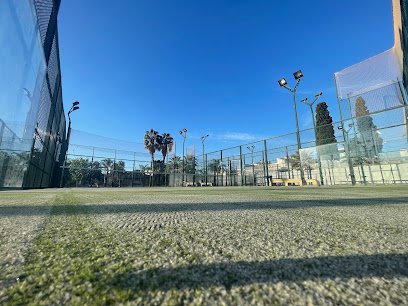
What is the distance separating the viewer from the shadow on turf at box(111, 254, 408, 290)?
1.59ft

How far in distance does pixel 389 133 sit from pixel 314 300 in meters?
13.2

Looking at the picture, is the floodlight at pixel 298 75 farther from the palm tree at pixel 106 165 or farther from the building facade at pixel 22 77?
the palm tree at pixel 106 165

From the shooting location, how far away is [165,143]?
99.1 ft

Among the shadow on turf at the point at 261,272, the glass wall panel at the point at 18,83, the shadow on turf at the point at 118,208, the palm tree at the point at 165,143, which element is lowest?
the shadow on turf at the point at 261,272

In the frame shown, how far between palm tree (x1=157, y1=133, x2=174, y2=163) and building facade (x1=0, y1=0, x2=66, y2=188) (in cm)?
2184

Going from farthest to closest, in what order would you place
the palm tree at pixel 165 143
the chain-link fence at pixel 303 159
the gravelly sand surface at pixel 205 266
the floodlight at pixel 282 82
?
the palm tree at pixel 165 143 → the floodlight at pixel 282 82 → the chain-link fence at pixel 303 159 → the gravelly sand surface at pixel 205 266

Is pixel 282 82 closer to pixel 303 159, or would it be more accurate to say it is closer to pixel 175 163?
pixel 303 159

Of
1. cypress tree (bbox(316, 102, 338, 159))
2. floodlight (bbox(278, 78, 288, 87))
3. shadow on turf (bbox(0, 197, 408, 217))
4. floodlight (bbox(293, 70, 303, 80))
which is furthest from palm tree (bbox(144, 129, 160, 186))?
shadow on turf (bbox(0, 197, 408, 217))

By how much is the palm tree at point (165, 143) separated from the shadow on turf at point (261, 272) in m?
29.3

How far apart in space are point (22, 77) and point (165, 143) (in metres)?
25.4

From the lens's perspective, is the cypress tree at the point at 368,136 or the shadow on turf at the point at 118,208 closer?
the shadow on turf at the point at 118,208

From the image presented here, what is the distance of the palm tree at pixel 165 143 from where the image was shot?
29.7 meters

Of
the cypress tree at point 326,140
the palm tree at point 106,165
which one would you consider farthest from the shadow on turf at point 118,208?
the palm tree at point 106,165

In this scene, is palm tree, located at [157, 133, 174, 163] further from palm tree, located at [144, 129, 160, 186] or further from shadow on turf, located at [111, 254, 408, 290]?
shadow on turf, located at [111, 254, 408, 290]
